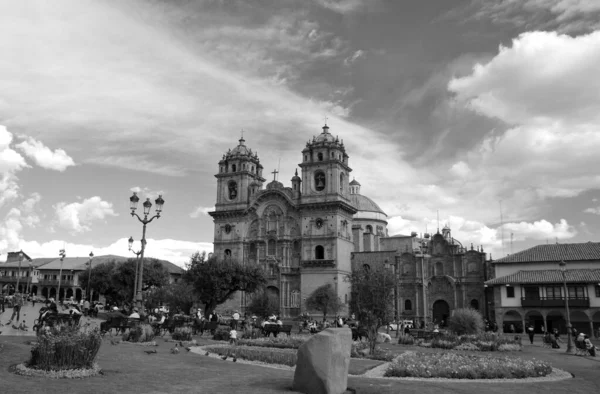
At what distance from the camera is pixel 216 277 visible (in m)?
48.2

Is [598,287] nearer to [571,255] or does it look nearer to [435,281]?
[571,255]

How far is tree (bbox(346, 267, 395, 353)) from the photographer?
79.7 ft

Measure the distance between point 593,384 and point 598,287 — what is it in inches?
1469

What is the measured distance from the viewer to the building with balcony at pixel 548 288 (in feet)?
157

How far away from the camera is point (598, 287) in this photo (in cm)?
4750

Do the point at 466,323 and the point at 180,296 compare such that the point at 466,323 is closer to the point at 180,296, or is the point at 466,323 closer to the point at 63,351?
the point at 180,296

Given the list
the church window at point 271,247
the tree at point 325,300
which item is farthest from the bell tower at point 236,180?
the tree at point 325,300

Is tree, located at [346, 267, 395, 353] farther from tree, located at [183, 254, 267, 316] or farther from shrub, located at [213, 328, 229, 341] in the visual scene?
tree, located at [183, 254, 267, 316]

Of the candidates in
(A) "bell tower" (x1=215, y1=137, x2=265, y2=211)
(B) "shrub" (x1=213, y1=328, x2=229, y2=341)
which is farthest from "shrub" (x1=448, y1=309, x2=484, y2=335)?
(A) "bell tower" (x1=215, y1=137, x2=265, y2=211)

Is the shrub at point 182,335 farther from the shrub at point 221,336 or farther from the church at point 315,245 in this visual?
the church at point 315,245

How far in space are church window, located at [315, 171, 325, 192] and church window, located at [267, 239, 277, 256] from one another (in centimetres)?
965

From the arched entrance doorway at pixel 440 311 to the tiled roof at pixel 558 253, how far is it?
1309cm

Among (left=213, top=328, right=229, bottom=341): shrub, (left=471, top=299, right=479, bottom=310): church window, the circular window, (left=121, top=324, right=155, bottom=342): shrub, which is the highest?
the circular window

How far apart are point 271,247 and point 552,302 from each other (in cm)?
3537
